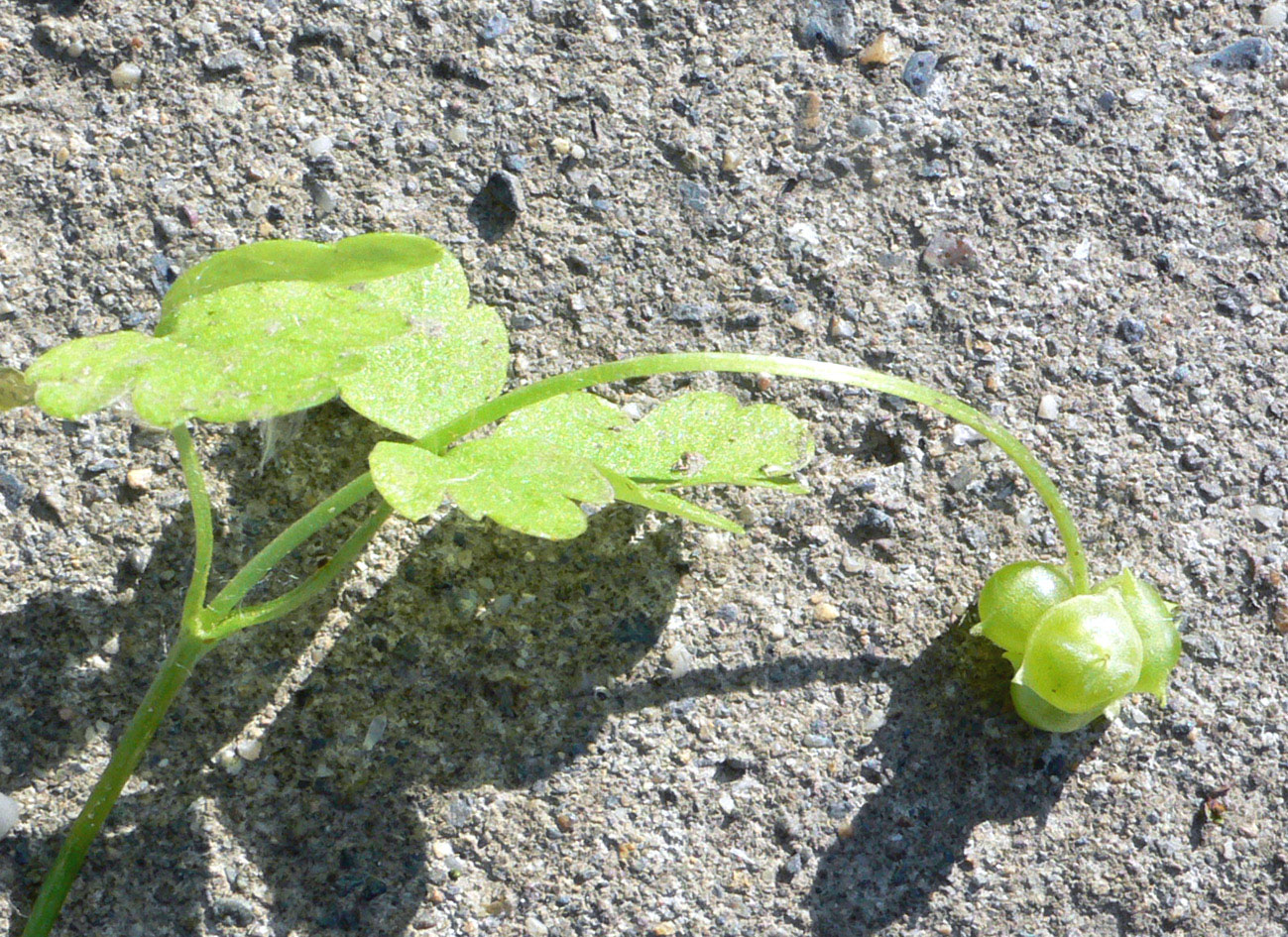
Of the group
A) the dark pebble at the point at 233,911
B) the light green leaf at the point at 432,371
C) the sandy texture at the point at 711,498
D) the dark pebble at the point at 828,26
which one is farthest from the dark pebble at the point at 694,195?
the dark pebble at the point at 233,911

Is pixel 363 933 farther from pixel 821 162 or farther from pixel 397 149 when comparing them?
pixel 821 162

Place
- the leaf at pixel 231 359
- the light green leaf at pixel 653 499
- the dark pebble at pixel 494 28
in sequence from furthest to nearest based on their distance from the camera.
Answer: the dark pebble at pixel 494 28, the light green leaf at pixel 653 499, the leaf at pixel 231 359

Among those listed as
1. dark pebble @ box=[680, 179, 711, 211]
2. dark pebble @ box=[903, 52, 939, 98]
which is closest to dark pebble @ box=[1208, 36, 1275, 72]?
dark pebble @ box=[903, 52, 939, 98]

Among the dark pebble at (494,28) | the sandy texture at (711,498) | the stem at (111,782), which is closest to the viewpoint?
the stem at (111,782)

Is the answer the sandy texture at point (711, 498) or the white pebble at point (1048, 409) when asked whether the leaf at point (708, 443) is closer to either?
the sandy texture at point (711, 498)

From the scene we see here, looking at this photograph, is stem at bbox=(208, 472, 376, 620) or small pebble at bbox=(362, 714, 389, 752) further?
small pebble at bbox=(362, 714, 389, 752)

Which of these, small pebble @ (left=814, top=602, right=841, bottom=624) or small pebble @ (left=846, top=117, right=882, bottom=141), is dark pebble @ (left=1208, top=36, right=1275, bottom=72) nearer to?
small pebble @ (left=846, top=117, right=882, bottom=141)
